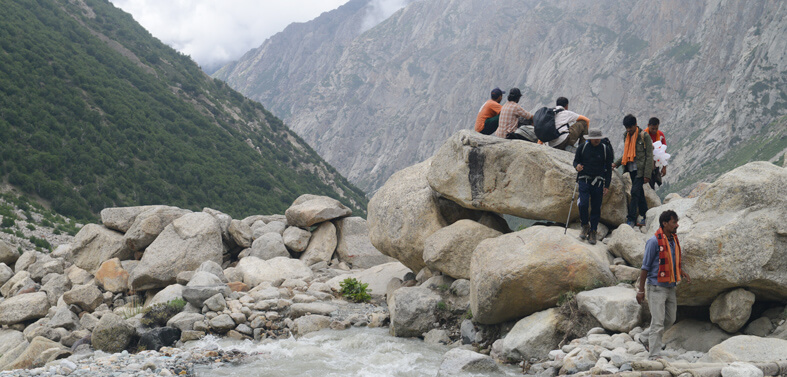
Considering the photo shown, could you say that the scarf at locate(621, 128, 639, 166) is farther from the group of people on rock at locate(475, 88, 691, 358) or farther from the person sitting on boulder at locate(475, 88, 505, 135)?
the person sitting on boulder at locate(475, 88, 505, 135)

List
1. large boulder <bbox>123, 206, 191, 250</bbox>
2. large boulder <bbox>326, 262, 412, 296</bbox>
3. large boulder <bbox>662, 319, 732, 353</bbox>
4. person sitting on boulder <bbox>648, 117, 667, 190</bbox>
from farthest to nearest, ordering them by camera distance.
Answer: large boulder <bbox>123, 206, 191, 250</bbox> → large boulder <bbox>326, 262, 412, 296</bbox> → person sitting on boulder <bbox>648, 117, 667, 190</bbox> → large boulder <bbox>662, 319, 732, 353</bbox>

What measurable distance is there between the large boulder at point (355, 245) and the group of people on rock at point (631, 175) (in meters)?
9.46

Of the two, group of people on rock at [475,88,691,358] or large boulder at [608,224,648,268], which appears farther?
large boulder at [608,224,648,268]

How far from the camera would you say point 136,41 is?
11544cm

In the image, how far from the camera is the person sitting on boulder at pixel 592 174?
42.1 feet

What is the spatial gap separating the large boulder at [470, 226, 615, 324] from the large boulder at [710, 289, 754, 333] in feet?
8.06

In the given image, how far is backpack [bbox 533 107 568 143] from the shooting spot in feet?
50.1

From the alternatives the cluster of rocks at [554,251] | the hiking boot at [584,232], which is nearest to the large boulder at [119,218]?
the cluster of rocks at [554,251]

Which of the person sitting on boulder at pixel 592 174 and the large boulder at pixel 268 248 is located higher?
the large boulder at pixel 268 248

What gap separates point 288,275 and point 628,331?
44.5 feet

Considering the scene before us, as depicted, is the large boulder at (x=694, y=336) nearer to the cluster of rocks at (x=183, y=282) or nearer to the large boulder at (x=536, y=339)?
the large boulder at (x=536, y=339)

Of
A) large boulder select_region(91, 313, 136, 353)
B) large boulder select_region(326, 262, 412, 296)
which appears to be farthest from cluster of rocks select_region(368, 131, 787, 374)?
large boulder select_region(91, 313, 136, 353)

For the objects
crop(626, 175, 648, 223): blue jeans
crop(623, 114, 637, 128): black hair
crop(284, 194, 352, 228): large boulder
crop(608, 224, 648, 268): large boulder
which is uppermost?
crop(284, 194, 352, 228): large boulder

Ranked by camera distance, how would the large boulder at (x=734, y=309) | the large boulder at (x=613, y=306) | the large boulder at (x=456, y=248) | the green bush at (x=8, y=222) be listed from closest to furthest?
the large boulder at (x=734, y=309) → the large boulder at (x=613, y=306) → the large boulder at (x=456, y=248) → the green bush at (x=8, y=222)
